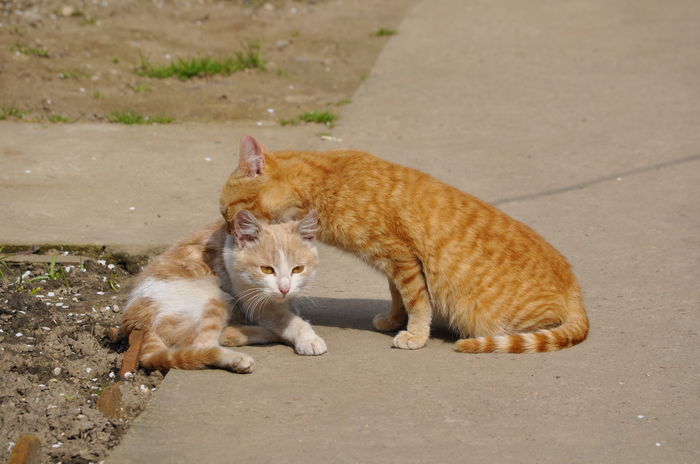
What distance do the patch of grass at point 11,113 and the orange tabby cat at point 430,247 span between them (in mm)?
3788

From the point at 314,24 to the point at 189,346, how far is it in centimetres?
732

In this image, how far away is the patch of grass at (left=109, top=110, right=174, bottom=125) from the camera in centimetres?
775

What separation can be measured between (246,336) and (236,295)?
25cm

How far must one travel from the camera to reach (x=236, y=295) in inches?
185

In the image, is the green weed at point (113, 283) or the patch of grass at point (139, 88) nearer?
the green weed at point (113, 283)

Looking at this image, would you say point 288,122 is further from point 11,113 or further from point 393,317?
point 393,317

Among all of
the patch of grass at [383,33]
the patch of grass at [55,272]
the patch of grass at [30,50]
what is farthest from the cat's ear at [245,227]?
the patch of grass at [383,33]

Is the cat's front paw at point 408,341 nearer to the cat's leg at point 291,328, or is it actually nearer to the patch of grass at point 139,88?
the cat's leg at point 291,328

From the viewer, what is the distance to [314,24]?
11.0m

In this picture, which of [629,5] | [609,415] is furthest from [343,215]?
[629,5]

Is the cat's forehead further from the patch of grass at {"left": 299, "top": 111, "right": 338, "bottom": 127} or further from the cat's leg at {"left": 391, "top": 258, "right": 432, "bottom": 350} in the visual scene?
the patch of grass at {"left": 299, "top": 111, "right": 338, "bottom": 127}

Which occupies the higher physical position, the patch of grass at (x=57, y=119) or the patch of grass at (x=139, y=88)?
the patch of grass at (x=139, y=88)

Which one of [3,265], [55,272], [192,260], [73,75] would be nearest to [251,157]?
[192,260]

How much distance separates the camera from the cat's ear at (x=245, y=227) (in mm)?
4453
